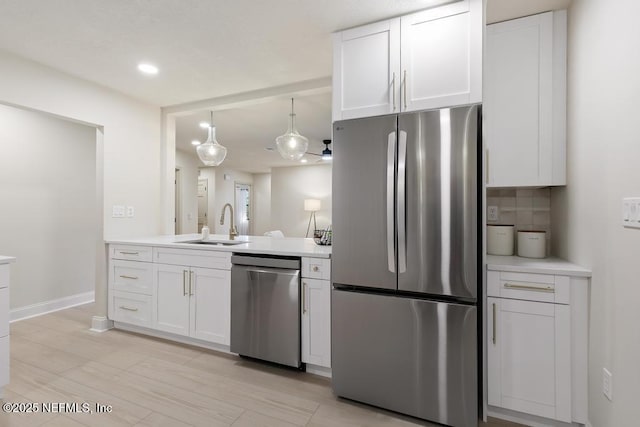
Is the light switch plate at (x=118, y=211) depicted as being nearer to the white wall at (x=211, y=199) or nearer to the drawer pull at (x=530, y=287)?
the drawer pull at (x=530, y=287)

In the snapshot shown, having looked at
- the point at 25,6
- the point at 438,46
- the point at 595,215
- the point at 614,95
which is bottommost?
the point at 595,215

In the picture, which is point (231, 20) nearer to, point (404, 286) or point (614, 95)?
point (404, 286)

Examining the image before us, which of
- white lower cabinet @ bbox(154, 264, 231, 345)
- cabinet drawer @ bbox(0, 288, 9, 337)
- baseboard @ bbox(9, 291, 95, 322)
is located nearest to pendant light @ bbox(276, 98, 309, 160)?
white lower cabinet @ bbox(154, 264, 231, 345)

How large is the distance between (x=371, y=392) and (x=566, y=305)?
3.90ft

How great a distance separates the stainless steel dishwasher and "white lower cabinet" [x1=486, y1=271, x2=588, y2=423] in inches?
49.5

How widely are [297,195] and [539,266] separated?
7.05m

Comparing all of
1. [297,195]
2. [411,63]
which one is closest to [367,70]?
[411,63]

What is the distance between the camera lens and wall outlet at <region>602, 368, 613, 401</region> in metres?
1.44

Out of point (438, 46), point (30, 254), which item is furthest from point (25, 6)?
point (30, 254)

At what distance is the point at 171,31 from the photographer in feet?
7.23

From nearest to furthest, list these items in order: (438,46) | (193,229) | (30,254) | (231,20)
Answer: (438,46) → (231,20) → (30,254) → (193,229)

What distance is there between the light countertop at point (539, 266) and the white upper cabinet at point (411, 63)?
951 millimetres

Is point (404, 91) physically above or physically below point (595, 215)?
above

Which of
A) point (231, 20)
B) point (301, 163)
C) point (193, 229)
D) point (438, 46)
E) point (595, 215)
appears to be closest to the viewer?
point (595, 215)
